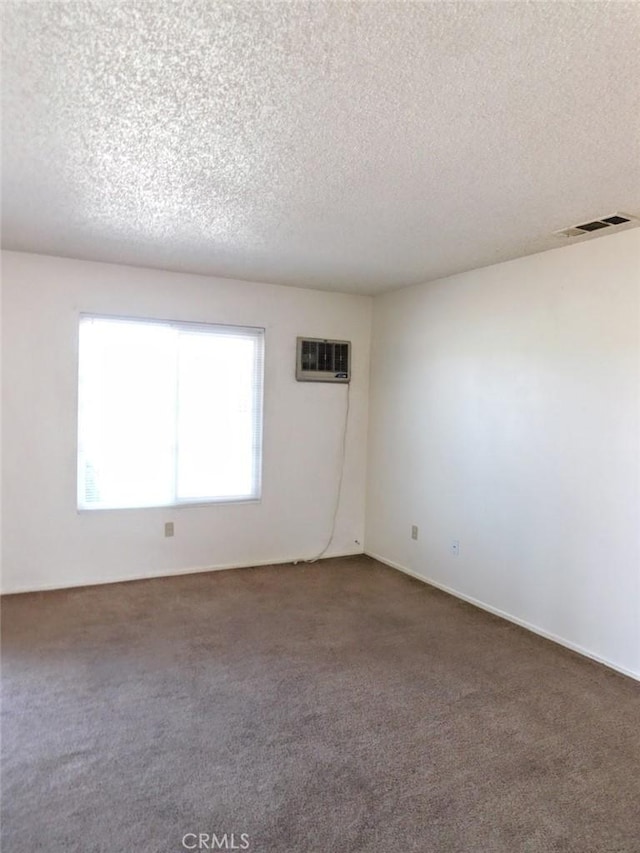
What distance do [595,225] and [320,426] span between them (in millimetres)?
2808

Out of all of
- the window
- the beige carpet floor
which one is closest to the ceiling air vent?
the beige carpet floor

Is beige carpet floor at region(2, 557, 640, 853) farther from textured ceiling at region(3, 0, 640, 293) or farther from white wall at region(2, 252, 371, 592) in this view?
textured ceiling at region(3, 0, 640, 293)

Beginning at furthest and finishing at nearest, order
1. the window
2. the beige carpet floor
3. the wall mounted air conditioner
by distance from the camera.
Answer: the wall mounted air conditioner
the window
the beige carpet floor

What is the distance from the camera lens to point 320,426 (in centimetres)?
515

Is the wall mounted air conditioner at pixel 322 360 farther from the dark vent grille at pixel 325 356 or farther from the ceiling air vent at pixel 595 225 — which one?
the ceiling air vent at pixel 595 225

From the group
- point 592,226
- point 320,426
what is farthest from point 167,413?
point 592,226

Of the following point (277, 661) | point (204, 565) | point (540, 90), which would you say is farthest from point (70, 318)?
point (540, 90)

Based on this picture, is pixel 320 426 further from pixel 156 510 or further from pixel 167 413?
pixel 156 510

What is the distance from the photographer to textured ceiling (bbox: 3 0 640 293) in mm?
1501

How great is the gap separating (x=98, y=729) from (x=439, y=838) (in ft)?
4.83

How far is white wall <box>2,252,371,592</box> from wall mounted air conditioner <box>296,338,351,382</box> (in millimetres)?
82

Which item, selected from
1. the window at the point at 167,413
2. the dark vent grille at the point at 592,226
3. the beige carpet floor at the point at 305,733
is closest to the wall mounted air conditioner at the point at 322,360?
the window at the point at 167,413

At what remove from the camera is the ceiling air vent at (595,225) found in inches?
114

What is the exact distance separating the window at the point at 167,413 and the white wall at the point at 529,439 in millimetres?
1349
